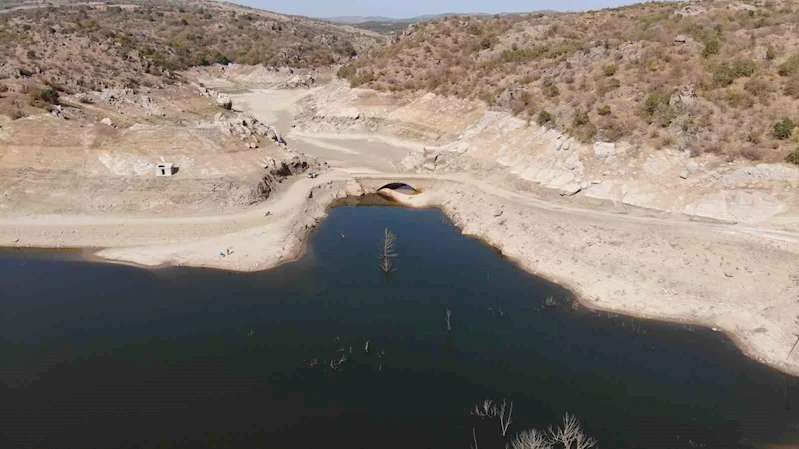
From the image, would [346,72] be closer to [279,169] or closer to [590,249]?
[279,169]

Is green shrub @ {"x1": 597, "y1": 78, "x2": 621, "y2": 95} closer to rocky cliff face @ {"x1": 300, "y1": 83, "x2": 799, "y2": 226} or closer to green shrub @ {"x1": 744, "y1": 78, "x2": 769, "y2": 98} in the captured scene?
rocky cliff face @ {"x1": 300, "y1": 83, "x2": 799, "y2": 226}

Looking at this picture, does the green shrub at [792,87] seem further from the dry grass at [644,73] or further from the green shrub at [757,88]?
the green shrub at [757,88]

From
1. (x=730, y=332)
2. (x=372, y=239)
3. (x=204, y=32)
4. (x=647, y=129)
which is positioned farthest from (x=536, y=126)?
(x=204, y=32)

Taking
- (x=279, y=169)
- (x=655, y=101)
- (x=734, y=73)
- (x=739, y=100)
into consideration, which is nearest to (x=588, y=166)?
(x=655, y=101)

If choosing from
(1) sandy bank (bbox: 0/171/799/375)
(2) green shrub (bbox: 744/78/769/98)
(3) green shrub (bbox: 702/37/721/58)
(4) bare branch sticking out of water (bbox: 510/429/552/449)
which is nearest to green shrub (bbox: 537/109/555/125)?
(1) sandy bank (bbox: 0/171/799/375)

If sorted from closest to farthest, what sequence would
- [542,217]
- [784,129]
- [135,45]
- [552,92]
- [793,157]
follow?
[793,157]
[784,129]
[542,217]
[552,92]
[135,45]

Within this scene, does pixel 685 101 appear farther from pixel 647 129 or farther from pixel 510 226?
pixel 510 226
